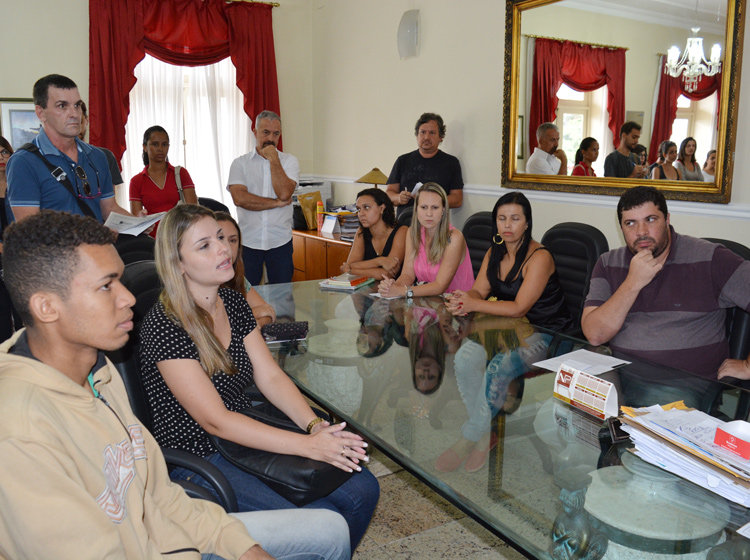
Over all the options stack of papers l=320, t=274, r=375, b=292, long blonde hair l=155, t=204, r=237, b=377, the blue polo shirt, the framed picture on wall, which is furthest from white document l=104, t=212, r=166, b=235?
the framed picture on wall

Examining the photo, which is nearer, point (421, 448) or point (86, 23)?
point (421, 448)

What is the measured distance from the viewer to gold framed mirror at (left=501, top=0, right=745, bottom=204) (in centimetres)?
285

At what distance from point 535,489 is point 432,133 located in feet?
11.0

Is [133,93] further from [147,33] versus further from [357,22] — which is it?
[357,22]

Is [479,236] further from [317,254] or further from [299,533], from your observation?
[299,533]

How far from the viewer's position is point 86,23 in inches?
204

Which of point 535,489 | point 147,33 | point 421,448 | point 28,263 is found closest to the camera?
point 28,263

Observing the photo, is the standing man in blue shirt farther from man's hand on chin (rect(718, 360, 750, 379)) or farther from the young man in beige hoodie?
man's hand on chin (rect(718, 360, 750, 379))

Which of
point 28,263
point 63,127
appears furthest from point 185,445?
point 63,127

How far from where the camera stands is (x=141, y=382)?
5.33ft

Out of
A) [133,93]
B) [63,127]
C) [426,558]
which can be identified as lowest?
[426,558]

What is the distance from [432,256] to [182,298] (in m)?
1.67

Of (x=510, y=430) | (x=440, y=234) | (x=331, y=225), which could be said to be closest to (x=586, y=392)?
(x=510, y=430)

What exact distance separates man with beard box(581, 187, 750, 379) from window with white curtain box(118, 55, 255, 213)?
4.55 meters
